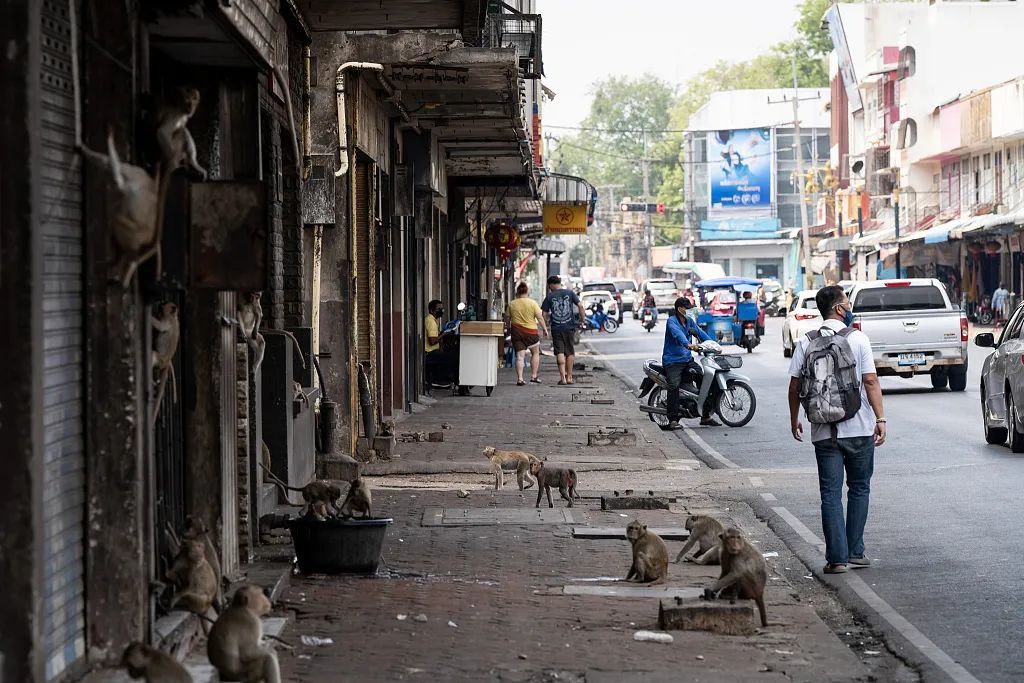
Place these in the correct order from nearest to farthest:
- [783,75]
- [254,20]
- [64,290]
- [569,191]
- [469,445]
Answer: [64,290] → [254,20] → [469,445] → [569,191] → [783,75]

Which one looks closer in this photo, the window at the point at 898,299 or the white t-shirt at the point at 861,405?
the white t-shirt at the point at 861,405

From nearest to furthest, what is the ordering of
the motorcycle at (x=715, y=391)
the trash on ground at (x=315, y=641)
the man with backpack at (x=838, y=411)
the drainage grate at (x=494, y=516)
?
the trash on ground at (x=315, y=641)
the man with backpack at (x=838, y=411)
the drainage grate at (x=494, y=516)
the motorcycle at (x=715, y=391)

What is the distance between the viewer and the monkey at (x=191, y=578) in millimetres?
7375

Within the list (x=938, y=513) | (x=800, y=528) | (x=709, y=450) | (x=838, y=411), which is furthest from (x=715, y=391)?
(x=838, y=411)

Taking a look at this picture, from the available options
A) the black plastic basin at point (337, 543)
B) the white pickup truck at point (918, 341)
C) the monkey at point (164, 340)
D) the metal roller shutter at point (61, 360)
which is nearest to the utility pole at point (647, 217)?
the white pickup truck at point (918, 341)

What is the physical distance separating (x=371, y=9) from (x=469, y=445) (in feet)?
22.2

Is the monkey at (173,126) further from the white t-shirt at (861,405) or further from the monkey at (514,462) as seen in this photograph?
the monkey at (514,462)

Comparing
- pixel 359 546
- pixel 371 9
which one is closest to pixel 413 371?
pixel 371 9

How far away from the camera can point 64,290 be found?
6.32 metres

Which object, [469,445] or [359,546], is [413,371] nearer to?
[469,445]

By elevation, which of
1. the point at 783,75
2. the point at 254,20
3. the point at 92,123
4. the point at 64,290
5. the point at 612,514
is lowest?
the point at 612,514

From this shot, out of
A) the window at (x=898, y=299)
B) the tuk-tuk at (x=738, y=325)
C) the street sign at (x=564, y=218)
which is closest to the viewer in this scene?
the window at (x=898, y=299)

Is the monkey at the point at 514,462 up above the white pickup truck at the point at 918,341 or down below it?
below

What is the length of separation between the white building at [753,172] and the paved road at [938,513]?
8875cm
